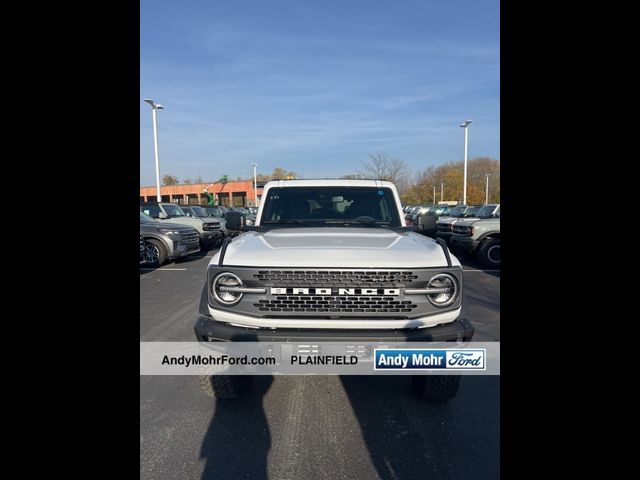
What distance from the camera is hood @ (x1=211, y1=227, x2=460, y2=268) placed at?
240 centimetres

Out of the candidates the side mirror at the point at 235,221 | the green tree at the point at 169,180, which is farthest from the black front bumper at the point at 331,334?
the green tree at the point at 169,180

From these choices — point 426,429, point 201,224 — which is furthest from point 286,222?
point 201,224

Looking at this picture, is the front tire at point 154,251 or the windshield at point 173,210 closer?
the front tire at point 154,251

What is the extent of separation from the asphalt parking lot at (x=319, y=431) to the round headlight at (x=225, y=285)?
3.31 ft

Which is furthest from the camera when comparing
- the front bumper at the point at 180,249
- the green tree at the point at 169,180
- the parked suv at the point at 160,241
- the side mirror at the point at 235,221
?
the green tree at the point at 169,180

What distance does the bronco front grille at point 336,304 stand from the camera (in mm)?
2393

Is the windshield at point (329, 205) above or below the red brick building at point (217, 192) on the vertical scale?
below

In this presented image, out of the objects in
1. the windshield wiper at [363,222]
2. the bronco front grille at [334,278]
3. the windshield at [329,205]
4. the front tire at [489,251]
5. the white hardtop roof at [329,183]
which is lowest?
the front tire at [489,251]

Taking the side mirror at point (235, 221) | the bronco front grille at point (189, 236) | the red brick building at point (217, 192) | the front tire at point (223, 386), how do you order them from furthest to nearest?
the red brick building at point (217, 192) → the bronco front grille at point (189, 236) → the side mirror at point (235, 221) → the front tire at point (223, 386)

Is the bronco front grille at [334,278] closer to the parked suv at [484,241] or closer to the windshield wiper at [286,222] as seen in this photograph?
the windshield wiper at [286,222]
